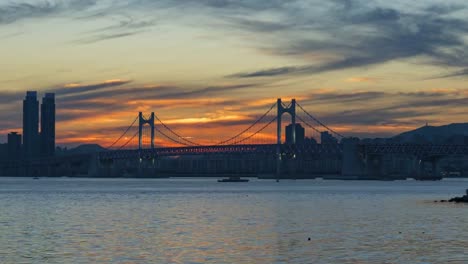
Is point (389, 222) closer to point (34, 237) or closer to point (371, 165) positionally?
point (34, 237)

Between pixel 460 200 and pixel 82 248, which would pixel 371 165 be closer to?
pixel 460 200

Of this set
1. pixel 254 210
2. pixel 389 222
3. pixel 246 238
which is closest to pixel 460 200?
pixel 254 210

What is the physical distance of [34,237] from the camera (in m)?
42.8

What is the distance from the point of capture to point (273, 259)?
33.6 m

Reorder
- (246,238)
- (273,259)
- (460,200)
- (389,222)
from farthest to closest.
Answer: (460,200), (389,222), (246,238), (273,259)

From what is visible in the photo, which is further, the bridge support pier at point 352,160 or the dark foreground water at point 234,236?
the bridge support pier at point 352,160

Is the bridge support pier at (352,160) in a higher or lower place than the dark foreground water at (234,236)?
higher

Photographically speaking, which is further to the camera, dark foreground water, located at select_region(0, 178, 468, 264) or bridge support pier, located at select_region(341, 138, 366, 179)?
bridge support pier, located at select_region(341, 138, 366, 179)

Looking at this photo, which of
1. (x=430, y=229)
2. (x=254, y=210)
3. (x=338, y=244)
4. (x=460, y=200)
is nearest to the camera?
(x=338, y=244)

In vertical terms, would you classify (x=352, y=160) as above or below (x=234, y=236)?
above

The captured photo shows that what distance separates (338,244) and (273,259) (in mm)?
6133

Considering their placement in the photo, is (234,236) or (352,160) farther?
(352,160)

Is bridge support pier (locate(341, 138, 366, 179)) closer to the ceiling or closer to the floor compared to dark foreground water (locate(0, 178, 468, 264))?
closer to the ceiling

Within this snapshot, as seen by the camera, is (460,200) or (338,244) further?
(460,200)
